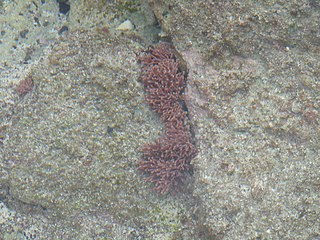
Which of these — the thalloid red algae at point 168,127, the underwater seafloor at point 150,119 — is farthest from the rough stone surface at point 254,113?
the thalloid red algae at point 168,127

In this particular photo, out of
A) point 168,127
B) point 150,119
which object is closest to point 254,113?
point 168,127

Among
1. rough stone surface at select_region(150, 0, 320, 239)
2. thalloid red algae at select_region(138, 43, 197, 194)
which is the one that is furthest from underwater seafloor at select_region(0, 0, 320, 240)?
thalloid red algae at select_region(138, 43, 197, 194)

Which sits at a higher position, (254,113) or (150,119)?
(254,113)

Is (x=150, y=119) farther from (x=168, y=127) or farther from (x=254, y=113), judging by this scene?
(x=254, y=113)

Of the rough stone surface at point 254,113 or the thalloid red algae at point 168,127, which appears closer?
the rough stone surface at point 254,113

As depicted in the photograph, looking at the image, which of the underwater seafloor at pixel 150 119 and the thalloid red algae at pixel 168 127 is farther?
the thalloid red algae at pixel 168 127

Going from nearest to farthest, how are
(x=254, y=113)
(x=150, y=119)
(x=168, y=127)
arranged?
(x=254, y=113)
(x=168, y=127)
(x=150, y=119)

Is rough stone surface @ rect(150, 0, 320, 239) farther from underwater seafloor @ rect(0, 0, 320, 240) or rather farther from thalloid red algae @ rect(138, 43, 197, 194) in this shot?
thalloid red algae @ rect(138, 43, 197, 194)

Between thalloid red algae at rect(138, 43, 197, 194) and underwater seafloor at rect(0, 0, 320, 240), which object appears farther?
thalloid red algae at rect(138, 43, 197, 194)

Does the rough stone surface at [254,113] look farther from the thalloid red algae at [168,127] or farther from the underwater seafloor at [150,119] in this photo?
the thalloid red algae at [168,127]
